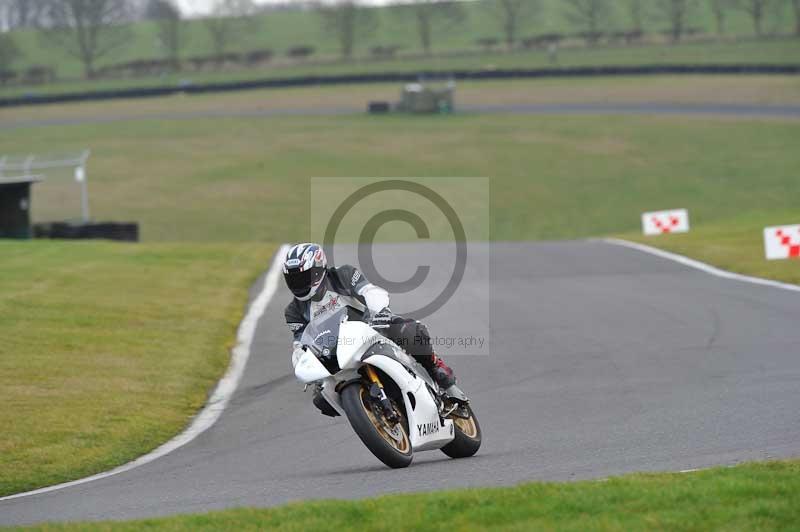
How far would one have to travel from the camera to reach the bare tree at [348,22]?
342ft

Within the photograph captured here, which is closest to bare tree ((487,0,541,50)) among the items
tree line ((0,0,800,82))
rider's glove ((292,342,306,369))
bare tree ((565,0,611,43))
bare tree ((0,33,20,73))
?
tree line ((0,0,800,82))

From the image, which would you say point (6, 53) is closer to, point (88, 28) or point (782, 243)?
point (88, 28)

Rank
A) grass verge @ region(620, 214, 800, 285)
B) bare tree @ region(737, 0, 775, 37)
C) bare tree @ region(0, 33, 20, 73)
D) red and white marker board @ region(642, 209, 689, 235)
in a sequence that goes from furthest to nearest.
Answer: bare tree @ region(0, 33, 20, 73), bare tree @ region(737, 0, 775, 37), red and white marker board @ region(642, 209, 689, 235), grass verge @ region(620, 214, 800, 285)

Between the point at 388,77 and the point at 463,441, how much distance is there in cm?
7217

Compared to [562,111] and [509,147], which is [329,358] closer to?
[509,147]

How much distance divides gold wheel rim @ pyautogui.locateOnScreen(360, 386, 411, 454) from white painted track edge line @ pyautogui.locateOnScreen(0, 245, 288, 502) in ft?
8.21

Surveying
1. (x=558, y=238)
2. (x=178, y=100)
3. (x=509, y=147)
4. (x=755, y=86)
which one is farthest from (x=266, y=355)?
(x=178, y=100)

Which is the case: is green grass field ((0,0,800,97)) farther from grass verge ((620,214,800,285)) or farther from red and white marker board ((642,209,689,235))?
grass verge ((620,214,800,285))

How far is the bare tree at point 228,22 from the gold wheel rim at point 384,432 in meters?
107

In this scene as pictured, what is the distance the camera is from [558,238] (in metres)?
35.0

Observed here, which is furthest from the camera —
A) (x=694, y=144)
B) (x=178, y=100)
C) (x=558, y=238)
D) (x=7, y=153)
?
(x=178, y=100)

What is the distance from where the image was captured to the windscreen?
8234 millimetres

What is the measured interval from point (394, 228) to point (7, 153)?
2696cm

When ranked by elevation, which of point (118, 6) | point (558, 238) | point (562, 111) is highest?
point (118, 6)
